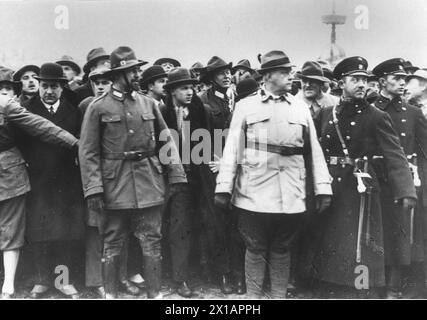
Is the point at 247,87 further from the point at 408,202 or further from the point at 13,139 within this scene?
the point at 13,139

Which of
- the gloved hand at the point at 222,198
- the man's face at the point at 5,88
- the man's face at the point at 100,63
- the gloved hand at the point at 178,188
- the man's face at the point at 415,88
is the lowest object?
the gloved hand at the point at 178,188

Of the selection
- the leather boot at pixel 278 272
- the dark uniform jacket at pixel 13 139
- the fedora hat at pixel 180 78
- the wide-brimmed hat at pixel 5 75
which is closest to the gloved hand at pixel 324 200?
the leather boot at pixel 278 272

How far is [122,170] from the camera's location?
4.29m

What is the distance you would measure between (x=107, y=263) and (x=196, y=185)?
1.30 meters

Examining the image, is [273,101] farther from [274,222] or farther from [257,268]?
[257,268]

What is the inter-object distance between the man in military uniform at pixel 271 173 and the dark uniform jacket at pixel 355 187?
18.6 inches

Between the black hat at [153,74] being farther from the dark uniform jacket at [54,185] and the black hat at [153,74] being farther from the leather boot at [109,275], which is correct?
the leather boot at [109,275]

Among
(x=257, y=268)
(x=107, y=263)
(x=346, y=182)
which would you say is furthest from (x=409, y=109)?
(x=107, y=263)

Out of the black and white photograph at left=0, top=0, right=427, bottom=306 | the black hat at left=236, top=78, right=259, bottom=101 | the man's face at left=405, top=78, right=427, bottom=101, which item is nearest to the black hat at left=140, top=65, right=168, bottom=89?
the black and white photograph at left=0, top=0, right=427, bottom=306

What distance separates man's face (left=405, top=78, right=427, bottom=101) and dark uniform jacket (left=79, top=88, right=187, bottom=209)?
320cm

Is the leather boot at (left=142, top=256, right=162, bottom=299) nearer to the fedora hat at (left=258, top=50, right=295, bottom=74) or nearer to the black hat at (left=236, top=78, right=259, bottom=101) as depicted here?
the fedora hat at (left=258, top=50, right=295, bottom=74)

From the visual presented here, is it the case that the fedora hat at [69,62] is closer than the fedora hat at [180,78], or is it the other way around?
the fedora hat at [180,78]

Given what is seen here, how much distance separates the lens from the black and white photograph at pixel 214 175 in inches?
166
